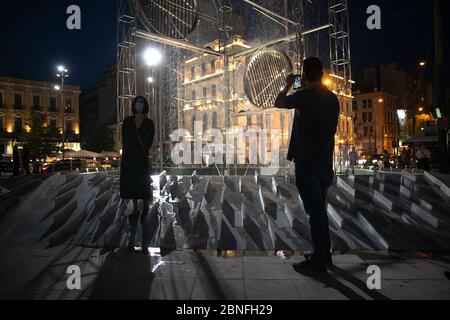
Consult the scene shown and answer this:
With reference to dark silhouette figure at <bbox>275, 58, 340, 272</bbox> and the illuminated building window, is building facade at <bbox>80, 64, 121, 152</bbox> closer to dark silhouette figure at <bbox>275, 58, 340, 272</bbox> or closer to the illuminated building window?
the illuminated building window

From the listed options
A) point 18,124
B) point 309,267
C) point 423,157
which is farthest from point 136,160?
point 18,124

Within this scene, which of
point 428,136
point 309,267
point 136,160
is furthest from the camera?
point 428,136

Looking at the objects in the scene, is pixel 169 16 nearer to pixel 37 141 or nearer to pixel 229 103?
pixel 229 103

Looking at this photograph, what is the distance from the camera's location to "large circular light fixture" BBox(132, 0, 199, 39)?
13.8m

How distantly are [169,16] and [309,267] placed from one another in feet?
43.9

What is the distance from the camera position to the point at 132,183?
466cm

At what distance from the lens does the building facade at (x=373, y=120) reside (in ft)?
243

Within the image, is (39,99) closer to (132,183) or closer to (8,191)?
(8,191)

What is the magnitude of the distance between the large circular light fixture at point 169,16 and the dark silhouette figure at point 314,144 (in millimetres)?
10934

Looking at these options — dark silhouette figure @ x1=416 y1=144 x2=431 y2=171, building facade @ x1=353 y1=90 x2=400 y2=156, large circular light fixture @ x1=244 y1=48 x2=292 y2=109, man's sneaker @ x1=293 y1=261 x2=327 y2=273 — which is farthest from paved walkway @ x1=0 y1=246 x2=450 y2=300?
building facade @ x1=353 y1=90 x2=400 y2=156

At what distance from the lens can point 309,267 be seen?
361 centimetres

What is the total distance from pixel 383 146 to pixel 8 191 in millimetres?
75301

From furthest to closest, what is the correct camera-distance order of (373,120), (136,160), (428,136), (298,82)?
(373,120) < (428,136) < (136,160) < (298,82)

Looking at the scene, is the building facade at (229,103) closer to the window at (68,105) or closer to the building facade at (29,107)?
the building facade at (29,107)
